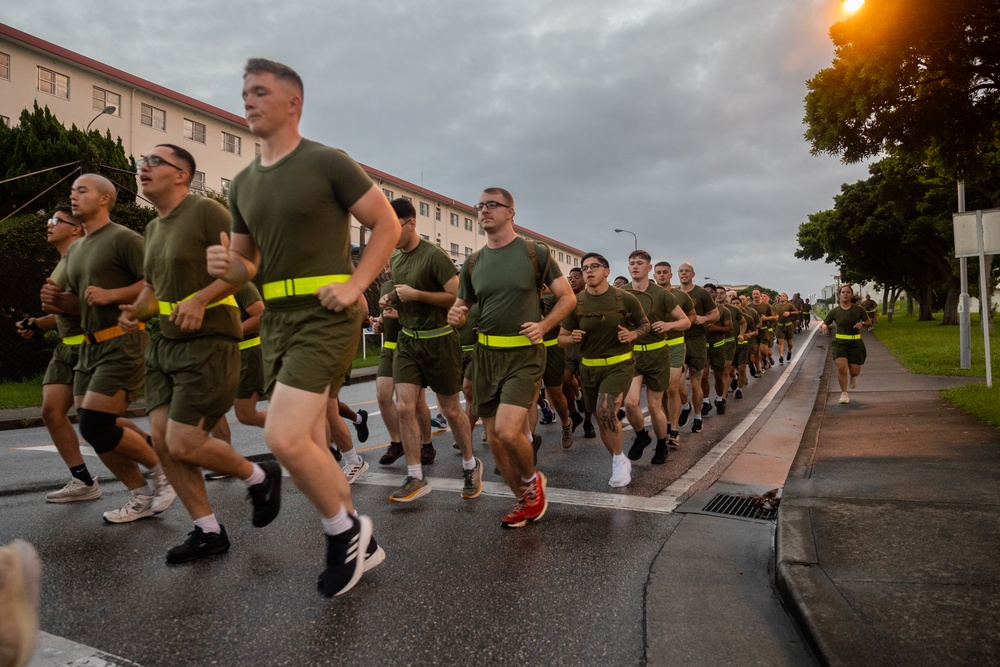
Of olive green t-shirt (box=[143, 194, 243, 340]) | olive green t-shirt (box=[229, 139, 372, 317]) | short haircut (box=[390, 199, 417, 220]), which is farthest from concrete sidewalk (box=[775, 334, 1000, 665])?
short haircut (box=[390, 199, 417, 220])

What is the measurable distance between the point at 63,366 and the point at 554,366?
448 centimetres

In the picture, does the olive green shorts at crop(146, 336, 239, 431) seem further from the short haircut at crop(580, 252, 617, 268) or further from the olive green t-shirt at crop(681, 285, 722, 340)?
the olive green t-shirt at crop(681, 285, 722, 340)

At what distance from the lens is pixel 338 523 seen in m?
3.16

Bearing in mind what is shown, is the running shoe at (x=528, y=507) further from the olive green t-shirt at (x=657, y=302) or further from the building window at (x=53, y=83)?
the building window at (x=53, y=83)

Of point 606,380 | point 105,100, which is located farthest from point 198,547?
point 105,100

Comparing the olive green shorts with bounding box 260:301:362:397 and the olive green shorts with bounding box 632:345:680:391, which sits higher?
the olive green shorts with bounding box 260:301:362:397

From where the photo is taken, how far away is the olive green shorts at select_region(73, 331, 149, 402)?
14.5ft

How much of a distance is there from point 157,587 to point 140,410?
9.43 metres

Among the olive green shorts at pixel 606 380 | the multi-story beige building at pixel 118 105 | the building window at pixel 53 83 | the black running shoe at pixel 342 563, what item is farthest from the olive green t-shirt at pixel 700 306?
the building window at pixel 53 83

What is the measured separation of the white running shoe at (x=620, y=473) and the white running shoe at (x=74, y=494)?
12.5ft

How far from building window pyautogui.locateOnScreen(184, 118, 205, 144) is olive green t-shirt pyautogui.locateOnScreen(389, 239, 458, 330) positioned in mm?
35287

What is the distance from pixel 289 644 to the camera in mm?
2742

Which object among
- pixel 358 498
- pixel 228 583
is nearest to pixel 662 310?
pixel 358 498

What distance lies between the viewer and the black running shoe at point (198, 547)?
12.2 feet
